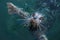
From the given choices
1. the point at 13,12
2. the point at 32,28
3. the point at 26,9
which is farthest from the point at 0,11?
the point at 32,28

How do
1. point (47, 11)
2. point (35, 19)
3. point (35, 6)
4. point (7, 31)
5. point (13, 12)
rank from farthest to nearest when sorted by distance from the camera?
point (7, 31), point (35, 6), point (47, 11), point (13, 12), point (35, 19)

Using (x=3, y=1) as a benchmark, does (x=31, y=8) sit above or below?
below

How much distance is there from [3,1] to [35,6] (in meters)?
0.62

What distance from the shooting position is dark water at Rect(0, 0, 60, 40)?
2704 mm

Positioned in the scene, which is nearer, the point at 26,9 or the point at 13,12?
the point at 13,12

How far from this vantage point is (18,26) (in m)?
2.88

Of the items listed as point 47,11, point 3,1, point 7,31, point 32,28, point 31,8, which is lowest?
point 32,28

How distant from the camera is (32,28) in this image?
2.02 metres

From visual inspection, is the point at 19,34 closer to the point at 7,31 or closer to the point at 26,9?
the point at 7,31

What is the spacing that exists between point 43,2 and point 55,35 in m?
0.60

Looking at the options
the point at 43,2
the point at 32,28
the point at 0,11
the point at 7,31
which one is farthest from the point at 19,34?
the point at 32,28

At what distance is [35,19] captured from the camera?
200 cm

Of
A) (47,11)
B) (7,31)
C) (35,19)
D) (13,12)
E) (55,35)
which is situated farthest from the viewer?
(7,31)

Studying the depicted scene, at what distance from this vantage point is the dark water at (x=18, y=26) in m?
2.70
